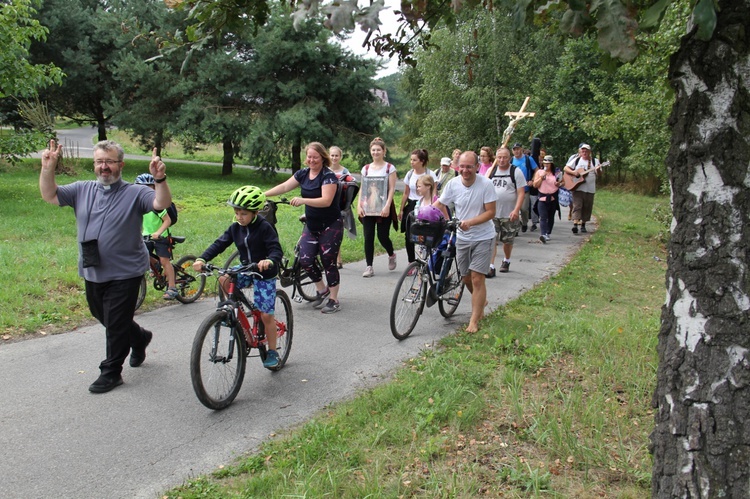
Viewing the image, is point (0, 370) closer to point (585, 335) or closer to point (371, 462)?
point (371, 462)

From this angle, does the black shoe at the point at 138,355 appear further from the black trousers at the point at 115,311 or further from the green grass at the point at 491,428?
the green grass at the point at 491,428

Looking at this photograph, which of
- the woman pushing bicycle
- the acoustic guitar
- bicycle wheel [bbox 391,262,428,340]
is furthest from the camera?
the acoustic guitar

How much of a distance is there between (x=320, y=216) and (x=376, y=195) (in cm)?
206

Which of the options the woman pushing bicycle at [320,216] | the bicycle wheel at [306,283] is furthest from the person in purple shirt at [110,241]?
the bicycle wheel at [306,283]

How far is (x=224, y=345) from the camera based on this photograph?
4746 millimetres

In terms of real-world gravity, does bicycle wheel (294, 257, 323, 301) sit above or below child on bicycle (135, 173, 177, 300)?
below

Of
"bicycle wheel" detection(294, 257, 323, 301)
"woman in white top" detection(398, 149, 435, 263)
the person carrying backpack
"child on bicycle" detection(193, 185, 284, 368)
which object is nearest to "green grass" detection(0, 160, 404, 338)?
"woman in white top" detection(398, 149, 435, 263)

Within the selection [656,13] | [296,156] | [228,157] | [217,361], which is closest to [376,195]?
[217,361]

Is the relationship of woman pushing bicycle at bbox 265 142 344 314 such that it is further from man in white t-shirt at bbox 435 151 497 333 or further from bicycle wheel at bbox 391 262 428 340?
man in white t-shirt at bbox 435 151 497 333

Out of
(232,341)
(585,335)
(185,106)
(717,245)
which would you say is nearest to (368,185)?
(585,335)

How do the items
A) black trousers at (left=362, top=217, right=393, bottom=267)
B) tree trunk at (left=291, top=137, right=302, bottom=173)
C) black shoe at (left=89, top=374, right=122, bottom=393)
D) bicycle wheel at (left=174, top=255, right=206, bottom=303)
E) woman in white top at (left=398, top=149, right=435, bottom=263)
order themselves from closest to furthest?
black shoe at (left=89, top=374, right=122, bottom=393) → bicycle wheel at (left=174, top=255, right=206, bottom=303) → black trousers at (left=362, top=217, right=393, bottom=267) → woman in white top at (left=398, top=149, right=435, bottom=263) → tree trunk at (left=291, top=137, right=302, bottom=173)

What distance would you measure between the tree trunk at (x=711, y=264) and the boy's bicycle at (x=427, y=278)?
3.66 metres

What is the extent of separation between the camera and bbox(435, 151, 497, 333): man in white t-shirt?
22.0 feet

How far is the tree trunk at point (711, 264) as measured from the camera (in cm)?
259
